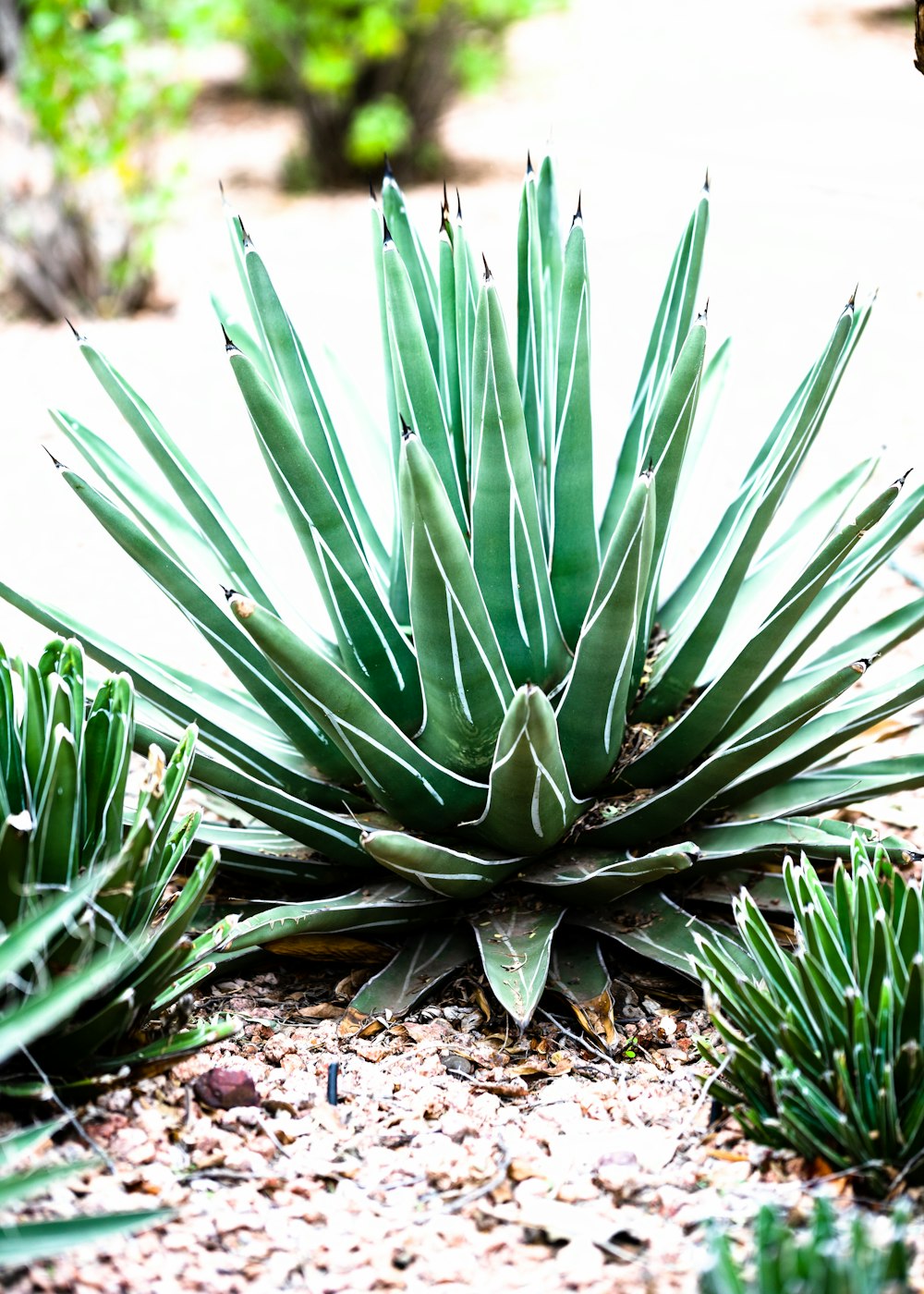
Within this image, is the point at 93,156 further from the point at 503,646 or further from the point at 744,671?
the point at 744,671

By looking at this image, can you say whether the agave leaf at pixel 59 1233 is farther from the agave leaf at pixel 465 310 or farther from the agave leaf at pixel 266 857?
the agave leaf at pixel 465 310

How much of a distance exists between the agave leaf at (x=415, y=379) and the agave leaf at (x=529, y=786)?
0.47m

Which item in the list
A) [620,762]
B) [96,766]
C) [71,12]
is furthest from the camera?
[71,12]

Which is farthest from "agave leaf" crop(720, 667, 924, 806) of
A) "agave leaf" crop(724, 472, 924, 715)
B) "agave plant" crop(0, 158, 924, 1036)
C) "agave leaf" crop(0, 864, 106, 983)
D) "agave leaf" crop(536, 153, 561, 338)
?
"agave leaf" crop(0, 864, 106, 983)

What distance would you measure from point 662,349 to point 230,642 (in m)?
0.93

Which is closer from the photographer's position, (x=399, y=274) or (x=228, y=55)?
(x=399, y=274)

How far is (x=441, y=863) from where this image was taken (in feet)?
6.24

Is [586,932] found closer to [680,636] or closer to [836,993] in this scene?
[680,636]

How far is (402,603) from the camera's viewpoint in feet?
7.45

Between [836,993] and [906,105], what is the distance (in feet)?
27.0

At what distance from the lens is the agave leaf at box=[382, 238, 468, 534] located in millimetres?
2059

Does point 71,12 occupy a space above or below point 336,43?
below

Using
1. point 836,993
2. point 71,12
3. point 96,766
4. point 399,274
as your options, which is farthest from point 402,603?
point 71,12

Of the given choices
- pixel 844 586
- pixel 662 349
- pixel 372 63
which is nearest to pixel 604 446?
pixel 662 349
